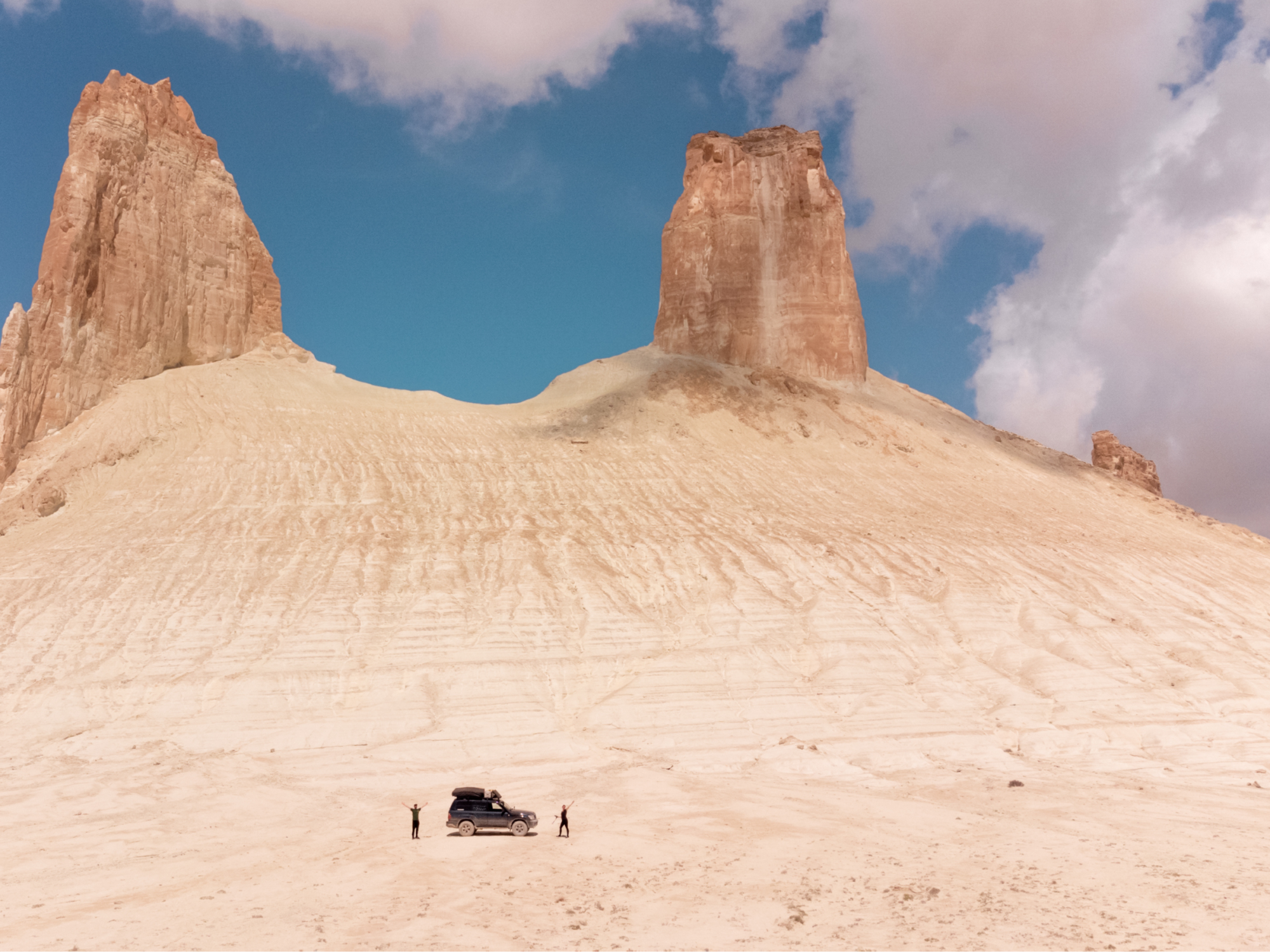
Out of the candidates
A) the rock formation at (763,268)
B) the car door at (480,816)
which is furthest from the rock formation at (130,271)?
the car door at (480,816)

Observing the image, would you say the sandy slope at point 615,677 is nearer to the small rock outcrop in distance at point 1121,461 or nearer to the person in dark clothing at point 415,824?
the person in dark clothing at point 415,824

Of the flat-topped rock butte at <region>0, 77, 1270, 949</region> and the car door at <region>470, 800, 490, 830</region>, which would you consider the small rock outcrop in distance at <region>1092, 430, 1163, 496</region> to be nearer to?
the flat-topped rock butte at <region>0, 77, 1270, 949</region>

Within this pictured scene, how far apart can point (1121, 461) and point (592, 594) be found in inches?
1447

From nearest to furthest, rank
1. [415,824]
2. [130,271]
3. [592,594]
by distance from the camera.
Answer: [415,824], [592,594], [130,271]

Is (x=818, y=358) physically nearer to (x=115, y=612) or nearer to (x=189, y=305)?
(x=189, y=305)

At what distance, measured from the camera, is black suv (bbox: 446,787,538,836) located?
45.1 ft

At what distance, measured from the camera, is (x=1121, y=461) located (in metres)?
50.0

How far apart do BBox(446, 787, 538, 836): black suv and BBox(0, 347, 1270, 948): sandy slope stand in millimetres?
289

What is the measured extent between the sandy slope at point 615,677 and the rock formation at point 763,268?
12.9 ft

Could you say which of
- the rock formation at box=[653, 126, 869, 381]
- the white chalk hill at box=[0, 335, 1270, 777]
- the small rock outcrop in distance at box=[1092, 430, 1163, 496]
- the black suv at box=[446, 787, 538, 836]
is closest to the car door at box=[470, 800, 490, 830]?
the black suv at box=[446, 787, 538, 836]

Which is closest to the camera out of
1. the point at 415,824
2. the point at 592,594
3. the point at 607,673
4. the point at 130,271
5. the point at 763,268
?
the point at 415,824

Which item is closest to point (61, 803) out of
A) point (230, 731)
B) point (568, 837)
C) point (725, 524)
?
point (230, 731)

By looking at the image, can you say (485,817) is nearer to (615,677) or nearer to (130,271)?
(615,677)

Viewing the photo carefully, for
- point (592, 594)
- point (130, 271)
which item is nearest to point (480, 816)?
point (592, 594)
